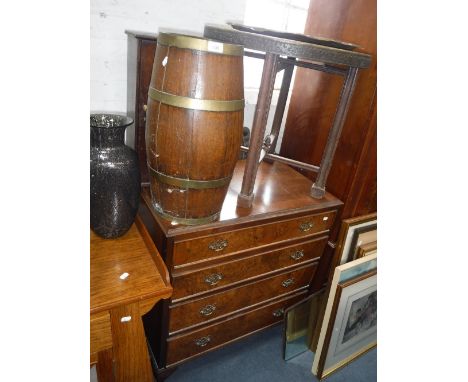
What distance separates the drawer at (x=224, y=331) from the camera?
164 centimetres

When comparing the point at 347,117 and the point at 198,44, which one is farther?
the point at 347,117

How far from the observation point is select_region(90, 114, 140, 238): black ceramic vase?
114 cm

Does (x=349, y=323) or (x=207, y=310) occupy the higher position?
(x=207, y=310)

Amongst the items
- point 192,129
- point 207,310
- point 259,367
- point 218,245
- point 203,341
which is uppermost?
point 192,129

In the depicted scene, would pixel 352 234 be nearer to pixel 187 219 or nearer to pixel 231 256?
pixel 231 256

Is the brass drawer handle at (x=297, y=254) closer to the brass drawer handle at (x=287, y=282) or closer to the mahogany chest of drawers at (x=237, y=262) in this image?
the mahogany chest of drawers at (x=237, y=262)

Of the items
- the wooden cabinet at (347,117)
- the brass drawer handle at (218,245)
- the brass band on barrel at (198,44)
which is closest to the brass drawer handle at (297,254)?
the wooden cabinet at (347,117)

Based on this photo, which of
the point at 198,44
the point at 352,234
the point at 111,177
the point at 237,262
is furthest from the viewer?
the point at 352,234

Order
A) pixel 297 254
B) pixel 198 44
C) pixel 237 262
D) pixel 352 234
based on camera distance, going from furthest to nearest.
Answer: pixel 352 234
pixel 297 254
pixel 237 262
pixel 198 44

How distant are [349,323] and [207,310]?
0.93m

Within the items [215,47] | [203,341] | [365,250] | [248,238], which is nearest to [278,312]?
[203,341]

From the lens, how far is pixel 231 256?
1.49 m
